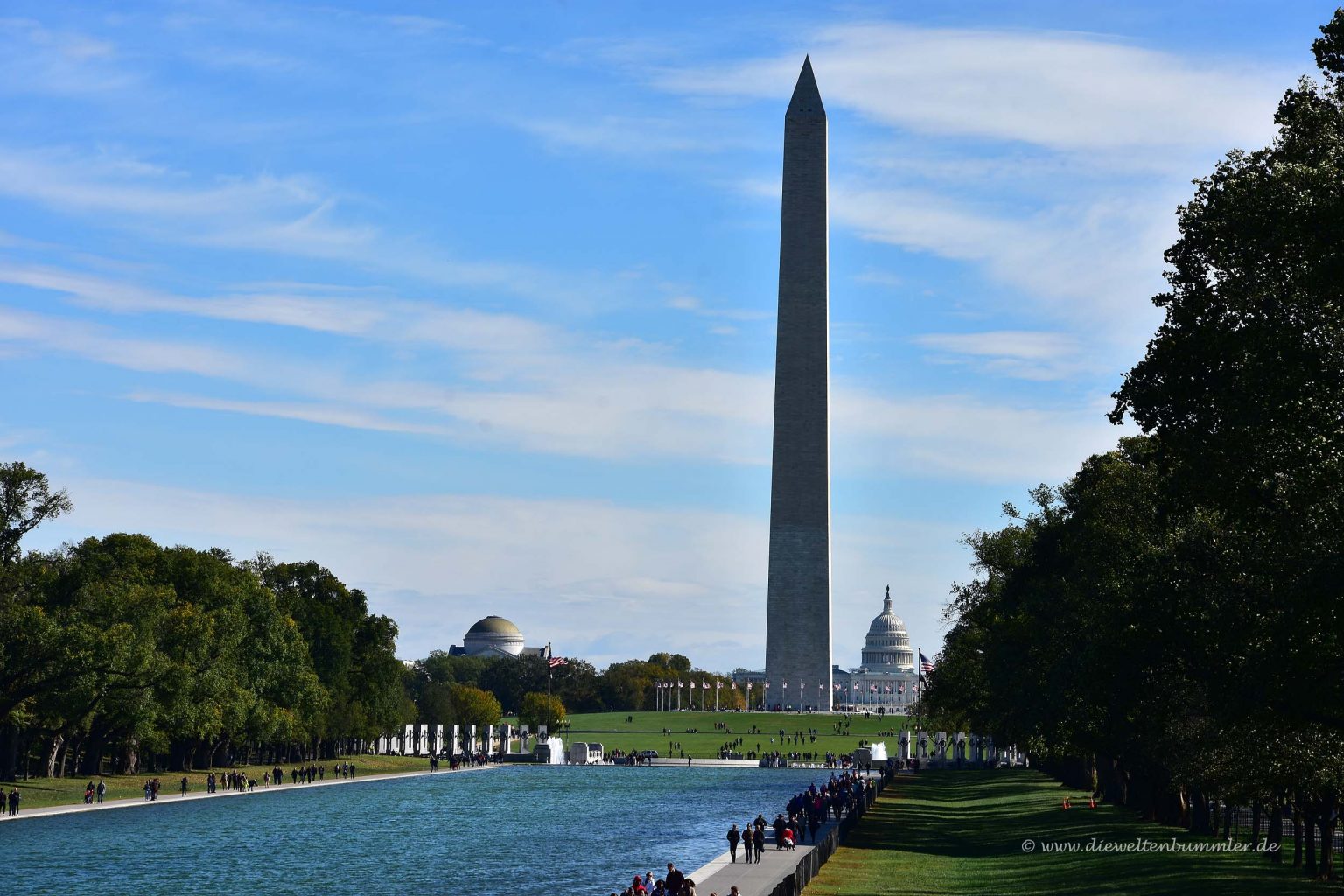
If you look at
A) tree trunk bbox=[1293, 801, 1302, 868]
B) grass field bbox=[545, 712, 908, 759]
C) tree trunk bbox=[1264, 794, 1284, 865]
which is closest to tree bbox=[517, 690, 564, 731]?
grass field bbox=[545, 712, 908, 759]

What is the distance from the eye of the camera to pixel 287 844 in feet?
163

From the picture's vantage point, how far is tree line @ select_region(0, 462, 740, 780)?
66000mm

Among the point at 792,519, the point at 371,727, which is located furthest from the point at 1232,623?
the point at 792,519

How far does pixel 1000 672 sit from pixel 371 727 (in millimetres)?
62035

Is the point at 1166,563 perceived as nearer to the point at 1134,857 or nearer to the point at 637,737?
the point at 1134,857

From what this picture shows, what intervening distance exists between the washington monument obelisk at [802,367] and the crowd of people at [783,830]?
54.9 metres

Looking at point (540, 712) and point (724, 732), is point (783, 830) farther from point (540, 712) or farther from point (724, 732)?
point (540, 712)

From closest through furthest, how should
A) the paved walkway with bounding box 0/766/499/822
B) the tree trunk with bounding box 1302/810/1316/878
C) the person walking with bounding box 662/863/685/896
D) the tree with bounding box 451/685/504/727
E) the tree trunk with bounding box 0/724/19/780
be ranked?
the person walking with bounding box 662/863/685/896 → the tree trunk with bounding box 1302/810/1316/878 → the paved walkway with bounding box 0/766/499/822 → the tree trunk with bounding box 0/724/19/780 → the tree with bounding box 451/685/504/727

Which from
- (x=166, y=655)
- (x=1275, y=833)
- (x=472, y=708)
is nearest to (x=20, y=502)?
(x=166, y=655)

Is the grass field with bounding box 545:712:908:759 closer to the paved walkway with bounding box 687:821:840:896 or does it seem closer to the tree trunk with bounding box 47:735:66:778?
the tree trunk with bounding box 47:735:66:778

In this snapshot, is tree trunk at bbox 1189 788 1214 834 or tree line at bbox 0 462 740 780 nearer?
tree trunk at bbox 1189 788 1214 834

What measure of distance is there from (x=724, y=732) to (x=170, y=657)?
81.4 metres

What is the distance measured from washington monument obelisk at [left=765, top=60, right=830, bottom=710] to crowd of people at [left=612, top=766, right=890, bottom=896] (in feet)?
180

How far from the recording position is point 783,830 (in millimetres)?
46188
